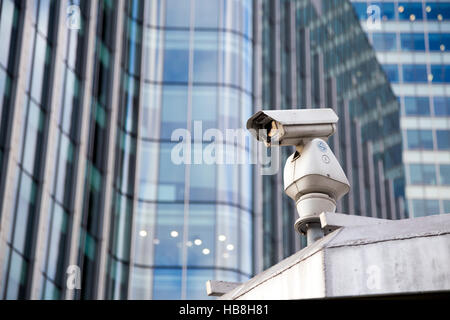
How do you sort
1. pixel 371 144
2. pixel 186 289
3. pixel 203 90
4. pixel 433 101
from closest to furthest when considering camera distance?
pixel 186 289 < pixel 203 90 < pixel 371 144 < pixel 433 101

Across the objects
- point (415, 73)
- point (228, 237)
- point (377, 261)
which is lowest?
point (377, 261)

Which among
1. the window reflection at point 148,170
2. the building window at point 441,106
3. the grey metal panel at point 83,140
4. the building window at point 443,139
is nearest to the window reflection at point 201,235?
the window reflection at point 148,170

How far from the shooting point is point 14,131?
25.0 m

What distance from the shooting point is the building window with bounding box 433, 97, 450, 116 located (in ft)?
260

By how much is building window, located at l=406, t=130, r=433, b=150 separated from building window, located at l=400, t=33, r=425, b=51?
8.43 meters

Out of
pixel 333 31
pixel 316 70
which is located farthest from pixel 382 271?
pixel 333 31

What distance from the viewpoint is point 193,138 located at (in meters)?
33.0

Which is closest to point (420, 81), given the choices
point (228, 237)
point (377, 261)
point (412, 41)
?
point (412, 41)

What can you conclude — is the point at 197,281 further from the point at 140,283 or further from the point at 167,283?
the point at 140,283

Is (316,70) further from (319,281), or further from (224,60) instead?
(319,281)

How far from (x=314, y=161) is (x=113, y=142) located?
25.9m

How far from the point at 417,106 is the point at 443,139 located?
3877mm

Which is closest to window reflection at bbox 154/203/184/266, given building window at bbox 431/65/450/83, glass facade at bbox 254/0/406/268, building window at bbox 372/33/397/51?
glass facade at bbox 254/0/406/268

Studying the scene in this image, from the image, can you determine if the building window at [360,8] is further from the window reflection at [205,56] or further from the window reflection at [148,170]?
the window reflection at [148,170]
